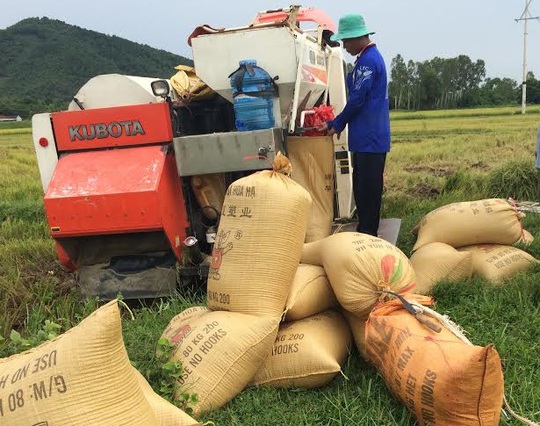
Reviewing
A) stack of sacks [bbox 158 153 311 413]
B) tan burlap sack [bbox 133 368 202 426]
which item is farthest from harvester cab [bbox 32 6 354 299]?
tan burlap sack [bbox 133 368 202 426]

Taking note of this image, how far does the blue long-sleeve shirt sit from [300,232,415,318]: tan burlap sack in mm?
1544

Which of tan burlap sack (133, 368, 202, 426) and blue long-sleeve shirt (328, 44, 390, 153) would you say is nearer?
tan burlap sack (133, 368, 202, 426)

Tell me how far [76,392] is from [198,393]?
790mm

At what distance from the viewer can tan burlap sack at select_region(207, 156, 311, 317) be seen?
262 cm

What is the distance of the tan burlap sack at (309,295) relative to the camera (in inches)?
107

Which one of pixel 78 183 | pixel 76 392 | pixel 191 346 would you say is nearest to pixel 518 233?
pixel 191 346

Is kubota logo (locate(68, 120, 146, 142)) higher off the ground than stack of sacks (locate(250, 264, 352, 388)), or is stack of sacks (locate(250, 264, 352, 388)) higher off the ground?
kubota logo (locate(68, 120, 146, 142))

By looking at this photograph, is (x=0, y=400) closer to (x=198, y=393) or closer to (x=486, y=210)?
→ (x=198, y=393)

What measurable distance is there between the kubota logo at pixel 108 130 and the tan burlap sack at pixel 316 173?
1222 mm

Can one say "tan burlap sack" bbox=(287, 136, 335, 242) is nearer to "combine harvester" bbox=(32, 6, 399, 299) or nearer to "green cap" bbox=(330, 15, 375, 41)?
"combine harvester" bbox=(32, 6, 399, 299)

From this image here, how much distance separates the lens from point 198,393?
233 cm

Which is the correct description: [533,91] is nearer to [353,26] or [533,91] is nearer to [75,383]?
[353,26]

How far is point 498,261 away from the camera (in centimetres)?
360

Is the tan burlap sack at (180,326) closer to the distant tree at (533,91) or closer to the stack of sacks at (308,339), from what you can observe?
the stack of sacks at (308,339)
